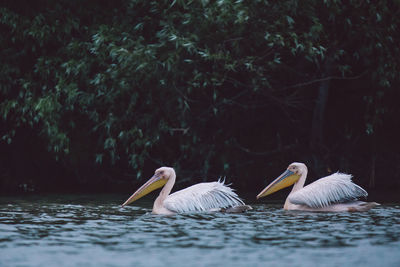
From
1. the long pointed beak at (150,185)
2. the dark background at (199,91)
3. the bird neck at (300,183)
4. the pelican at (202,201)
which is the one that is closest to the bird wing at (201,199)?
the pelican at (202,201)

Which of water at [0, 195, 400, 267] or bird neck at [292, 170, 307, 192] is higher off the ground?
bird neck at [292, 170, 307, 192]

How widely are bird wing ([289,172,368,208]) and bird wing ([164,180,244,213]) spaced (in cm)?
87

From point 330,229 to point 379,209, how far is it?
8.20 ft

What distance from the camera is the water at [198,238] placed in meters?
6.20

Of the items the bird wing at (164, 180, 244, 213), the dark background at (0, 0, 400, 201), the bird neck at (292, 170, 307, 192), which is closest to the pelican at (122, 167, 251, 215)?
the bird wing at (164, 180, 244, 213)

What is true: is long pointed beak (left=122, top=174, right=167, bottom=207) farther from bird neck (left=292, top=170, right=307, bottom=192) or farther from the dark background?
the dark background

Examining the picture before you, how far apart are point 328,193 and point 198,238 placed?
3.25 metres

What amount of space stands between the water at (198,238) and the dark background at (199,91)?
3.32 metres

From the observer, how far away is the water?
20.4 feet

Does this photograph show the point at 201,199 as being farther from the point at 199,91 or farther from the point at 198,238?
the point at 199,91

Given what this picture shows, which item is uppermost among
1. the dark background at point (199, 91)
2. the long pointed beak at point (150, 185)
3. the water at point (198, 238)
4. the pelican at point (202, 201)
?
the dark background at point (199, 91)

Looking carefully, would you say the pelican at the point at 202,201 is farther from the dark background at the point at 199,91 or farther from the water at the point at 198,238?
the dark background at the point at 199,91

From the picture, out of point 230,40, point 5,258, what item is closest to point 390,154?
point 230,40

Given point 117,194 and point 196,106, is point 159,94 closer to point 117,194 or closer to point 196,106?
point 196,106
